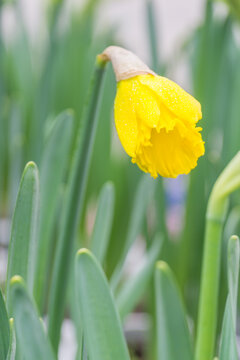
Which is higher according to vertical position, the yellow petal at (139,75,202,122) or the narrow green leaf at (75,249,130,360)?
the yellow petal at (139,75,202,122)

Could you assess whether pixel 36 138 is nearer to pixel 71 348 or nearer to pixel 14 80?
pixel 71 348

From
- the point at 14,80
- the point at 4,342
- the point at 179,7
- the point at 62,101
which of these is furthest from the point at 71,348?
the point at 179,7

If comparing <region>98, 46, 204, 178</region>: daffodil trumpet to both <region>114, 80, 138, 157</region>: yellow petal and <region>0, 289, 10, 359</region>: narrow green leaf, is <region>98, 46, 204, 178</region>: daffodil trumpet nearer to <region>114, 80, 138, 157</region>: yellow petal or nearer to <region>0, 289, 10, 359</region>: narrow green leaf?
<region>114, 80, 138, 157</region>: yellow petal

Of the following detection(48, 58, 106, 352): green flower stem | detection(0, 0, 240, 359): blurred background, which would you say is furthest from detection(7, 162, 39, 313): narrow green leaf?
detection(0, 0, 240, 359): blurred background

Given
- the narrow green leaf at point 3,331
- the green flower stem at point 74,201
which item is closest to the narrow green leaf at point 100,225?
the green flower stem at point 74,201

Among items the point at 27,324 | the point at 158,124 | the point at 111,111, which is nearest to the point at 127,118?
the point at 158,124

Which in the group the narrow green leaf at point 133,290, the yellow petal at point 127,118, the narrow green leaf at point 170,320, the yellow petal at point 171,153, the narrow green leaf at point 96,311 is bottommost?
the narrow green leaf at point 133,290

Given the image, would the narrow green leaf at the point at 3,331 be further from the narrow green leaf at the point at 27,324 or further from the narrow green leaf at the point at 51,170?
the narrow green leaf at the point at 51,170
